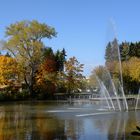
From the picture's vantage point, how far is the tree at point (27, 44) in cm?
6372

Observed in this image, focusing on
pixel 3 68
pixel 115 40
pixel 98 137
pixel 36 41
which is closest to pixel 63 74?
pixel 36 41

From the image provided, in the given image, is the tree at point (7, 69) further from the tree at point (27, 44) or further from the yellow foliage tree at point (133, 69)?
the yellow foliage tree at point (133, 69)

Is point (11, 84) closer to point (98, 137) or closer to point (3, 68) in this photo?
point (3, 68)

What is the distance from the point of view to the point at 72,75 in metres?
73.4

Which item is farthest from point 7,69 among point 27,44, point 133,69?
point 133,69

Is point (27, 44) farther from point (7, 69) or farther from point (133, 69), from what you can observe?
point (133, 69)

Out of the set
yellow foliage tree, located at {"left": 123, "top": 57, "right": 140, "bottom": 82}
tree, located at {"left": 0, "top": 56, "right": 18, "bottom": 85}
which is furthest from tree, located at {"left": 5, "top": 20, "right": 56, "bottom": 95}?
yellow foliage tree, located at {"left": 123, "top": 57, "right": 140, "bottom": 82}

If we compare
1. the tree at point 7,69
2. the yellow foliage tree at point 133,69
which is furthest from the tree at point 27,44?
the yellow foliage tree at point 133,69

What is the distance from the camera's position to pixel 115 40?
37938mm

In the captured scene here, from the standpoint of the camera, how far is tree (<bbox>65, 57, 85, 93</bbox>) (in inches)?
2862

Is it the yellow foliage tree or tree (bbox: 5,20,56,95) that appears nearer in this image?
tree (bbox: 5,20,56,95)

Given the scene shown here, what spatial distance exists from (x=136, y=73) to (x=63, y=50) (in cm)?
2643

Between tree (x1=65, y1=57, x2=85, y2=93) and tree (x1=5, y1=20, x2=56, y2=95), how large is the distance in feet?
29.2

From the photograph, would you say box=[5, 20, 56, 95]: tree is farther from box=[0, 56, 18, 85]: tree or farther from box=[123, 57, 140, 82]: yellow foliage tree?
box=[123, 57, 140, 82]: yellow foliage tree
